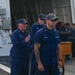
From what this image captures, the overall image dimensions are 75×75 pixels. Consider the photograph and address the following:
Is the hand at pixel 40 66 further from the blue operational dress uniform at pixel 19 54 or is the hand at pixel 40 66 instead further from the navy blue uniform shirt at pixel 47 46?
the blue operational dress uniform at pixel 19 54

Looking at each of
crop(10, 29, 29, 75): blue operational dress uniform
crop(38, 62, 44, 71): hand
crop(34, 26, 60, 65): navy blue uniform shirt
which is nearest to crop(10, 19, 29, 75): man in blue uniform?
crop(10, 29, 29, 75): blue operational dress uniform

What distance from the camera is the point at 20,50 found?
8.50m

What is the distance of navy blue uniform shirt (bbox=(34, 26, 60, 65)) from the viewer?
711 centimetres

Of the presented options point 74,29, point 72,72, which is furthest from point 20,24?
point 74,29

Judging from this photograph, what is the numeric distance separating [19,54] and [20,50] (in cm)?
11

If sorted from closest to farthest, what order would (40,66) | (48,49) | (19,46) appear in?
(40,66)
(48,49)
(19,46)

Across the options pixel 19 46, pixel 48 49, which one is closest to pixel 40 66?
pixel 48 49

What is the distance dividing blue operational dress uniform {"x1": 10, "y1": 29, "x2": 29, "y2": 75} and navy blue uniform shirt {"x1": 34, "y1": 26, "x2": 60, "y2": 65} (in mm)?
1346

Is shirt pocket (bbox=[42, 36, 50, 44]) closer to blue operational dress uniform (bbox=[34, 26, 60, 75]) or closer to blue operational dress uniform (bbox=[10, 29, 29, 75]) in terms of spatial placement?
blue operational dress uniform (bbox=[34, 26, 60, 75])

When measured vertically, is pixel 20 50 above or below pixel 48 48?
below

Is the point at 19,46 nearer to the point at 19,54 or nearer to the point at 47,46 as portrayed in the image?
the point at 19,54

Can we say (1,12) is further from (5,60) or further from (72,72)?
(72,72)

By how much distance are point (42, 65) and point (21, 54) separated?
62.3 inches

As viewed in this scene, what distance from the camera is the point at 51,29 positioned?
282 inches
